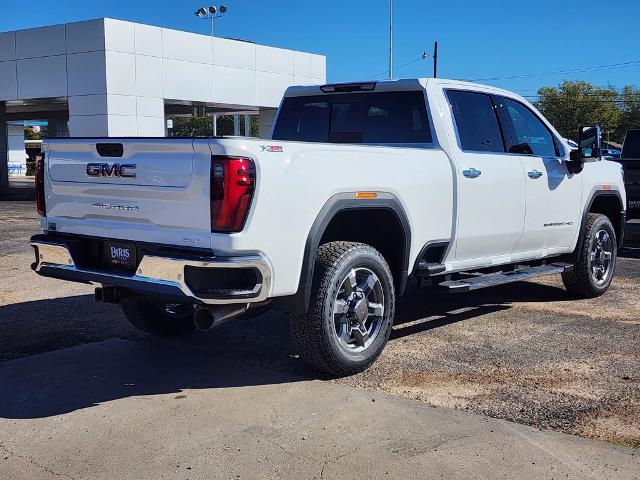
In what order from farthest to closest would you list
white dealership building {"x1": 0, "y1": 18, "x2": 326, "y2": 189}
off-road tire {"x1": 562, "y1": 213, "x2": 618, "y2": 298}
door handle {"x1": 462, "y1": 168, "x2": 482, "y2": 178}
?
white dealership building {"x1": 0, "y1": 18, "x2": 326, "y2": 189} < off-road tire {"x1": 562, "y1": 213, "x2": 618, "y2": 298} < door handle {"x1": 462, "y1": 168, "x2": 482, "y2": 178}

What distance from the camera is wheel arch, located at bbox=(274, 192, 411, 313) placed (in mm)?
4742

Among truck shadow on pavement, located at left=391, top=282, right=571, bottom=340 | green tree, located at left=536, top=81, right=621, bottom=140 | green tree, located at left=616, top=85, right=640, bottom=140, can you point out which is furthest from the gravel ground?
green tree, located at left=616, top=85, right=640, bottom=140

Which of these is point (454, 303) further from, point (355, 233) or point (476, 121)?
point (355, 233)

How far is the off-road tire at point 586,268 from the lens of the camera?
25.4 feet

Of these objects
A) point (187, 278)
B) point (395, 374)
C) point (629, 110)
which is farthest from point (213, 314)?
point (629, 110)

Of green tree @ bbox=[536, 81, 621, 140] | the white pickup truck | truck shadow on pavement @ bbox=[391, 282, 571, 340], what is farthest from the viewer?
green tree @ bbox=[536, 81, 621, 140]

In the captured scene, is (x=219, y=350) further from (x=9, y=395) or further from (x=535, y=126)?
(x=535, y=126)

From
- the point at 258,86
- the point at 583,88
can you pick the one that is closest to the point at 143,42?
the point at 258,86

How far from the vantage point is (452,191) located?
19.2 ft

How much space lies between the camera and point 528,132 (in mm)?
7129

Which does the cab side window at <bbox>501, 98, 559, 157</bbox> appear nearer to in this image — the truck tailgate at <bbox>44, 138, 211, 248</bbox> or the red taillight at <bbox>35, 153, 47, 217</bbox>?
the truck tailgate at <bbox>44, 138, 211, 248</bbox>

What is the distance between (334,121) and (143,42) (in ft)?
63.0

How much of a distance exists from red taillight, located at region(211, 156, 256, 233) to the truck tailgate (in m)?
0.05

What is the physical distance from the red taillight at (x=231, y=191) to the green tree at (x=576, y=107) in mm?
63191
